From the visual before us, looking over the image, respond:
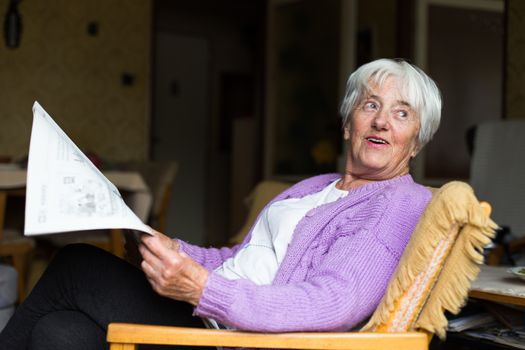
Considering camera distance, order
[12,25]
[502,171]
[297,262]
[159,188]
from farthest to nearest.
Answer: [12,25] < [159,188] < [502,171] < [297,262]

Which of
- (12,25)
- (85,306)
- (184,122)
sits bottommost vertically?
(85,306)

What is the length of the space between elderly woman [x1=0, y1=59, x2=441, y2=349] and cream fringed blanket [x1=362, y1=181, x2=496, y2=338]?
6 cm

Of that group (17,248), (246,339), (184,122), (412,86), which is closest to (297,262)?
(246,339)

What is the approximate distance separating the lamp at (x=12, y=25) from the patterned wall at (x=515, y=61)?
11.6 ft

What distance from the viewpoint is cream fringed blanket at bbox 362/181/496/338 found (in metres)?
1.08

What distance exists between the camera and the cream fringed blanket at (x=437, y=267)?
3.55 ft

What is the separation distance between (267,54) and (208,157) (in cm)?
203

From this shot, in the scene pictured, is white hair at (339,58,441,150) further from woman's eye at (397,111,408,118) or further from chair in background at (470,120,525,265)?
chair in background at (470,120,525,265)

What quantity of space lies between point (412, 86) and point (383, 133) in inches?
4.8

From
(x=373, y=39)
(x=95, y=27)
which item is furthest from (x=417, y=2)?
(x=95, y=27)

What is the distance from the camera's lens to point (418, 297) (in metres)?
1.14

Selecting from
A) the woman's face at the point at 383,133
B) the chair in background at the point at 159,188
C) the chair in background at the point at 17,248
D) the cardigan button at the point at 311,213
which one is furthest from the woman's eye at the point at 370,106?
the chair in background at the point at 159,188

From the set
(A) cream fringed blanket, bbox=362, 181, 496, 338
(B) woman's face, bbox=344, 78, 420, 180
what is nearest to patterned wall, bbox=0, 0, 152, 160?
(B) woman's face, bbox=344, 78, 420, 180

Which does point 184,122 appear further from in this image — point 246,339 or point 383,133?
point 246,339
